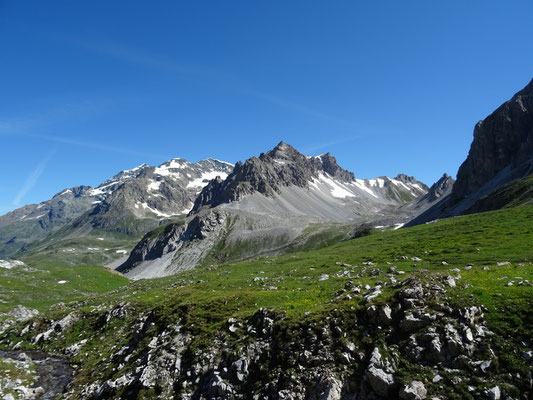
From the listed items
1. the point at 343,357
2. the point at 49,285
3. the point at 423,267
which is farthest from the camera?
the point at 49,285

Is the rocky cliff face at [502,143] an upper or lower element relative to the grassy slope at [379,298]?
upper

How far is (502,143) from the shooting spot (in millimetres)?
180375

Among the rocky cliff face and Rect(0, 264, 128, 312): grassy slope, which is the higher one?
the rocky cliff face

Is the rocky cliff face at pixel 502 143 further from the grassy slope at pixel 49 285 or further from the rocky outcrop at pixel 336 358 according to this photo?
the grassy slope at pixel 49 285

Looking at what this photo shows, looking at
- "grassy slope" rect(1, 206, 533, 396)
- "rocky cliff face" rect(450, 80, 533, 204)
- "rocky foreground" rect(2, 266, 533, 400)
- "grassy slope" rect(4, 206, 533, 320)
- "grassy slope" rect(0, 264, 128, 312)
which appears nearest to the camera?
"rocky foreground" rect(2, 266, 533, 400)

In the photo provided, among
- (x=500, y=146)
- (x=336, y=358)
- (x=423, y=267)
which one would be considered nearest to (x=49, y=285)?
(x=336, y=358)

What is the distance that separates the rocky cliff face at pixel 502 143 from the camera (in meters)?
166

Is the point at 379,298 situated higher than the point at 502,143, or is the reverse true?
Answer: the point at 502,143

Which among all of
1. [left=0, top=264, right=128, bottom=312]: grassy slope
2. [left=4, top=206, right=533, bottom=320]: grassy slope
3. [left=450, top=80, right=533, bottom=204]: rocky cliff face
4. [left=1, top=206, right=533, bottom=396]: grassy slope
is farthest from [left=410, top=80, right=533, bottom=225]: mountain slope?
[left=0, top=264, right=128, bottom=312]: grassy slope

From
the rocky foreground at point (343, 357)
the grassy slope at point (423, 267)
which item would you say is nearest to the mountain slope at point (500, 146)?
the grassy slope at point (423, 267)

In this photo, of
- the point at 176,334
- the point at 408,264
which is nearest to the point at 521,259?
the point at 408,264

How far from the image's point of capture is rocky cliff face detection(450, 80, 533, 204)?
543 feet

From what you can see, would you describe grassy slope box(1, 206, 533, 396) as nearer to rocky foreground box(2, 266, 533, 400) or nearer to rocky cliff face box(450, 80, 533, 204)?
rocky foreground box(2, 266, 533, 400)

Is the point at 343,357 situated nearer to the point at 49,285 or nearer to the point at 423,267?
the point at 423,267
